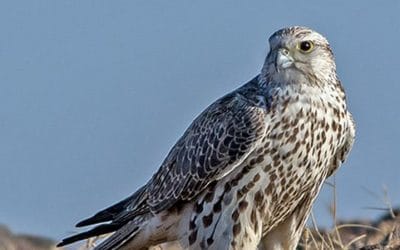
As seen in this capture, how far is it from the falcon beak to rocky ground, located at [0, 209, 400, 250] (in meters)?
0.95

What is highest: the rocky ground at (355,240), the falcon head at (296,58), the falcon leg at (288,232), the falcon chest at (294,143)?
the falcon head at (296,58)

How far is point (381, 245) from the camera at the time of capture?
485 inches

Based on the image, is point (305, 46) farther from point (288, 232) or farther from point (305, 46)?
point (288, 232)

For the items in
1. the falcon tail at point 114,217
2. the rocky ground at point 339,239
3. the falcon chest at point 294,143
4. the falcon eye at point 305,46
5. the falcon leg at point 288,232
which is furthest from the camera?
the falcon tail at point 114,217

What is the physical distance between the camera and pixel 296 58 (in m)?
11.7

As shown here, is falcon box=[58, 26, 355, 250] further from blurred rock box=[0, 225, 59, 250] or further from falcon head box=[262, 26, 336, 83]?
blurred rock box=[0, 225, 59, 250]

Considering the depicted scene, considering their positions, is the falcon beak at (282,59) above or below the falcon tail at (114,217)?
above

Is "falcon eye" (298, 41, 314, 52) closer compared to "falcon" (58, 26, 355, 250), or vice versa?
"falcon" (58, 26, 355, 250)

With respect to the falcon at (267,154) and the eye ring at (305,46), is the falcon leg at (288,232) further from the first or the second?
the eye ring at (305,46)

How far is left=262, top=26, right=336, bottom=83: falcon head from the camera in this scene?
1166cm

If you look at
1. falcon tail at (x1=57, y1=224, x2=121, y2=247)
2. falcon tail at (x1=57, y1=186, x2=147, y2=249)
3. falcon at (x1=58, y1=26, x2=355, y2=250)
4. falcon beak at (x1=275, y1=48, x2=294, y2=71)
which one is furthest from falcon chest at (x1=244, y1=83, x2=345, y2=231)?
falcon tail at (x1=57, y1=224, x2=121, y2=247)

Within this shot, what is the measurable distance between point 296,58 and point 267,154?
1.82ft

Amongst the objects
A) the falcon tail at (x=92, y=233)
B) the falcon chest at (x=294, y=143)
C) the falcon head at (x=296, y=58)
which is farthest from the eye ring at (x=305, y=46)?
the falcon tail at (x=92, y=233)

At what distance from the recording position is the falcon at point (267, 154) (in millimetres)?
11594
